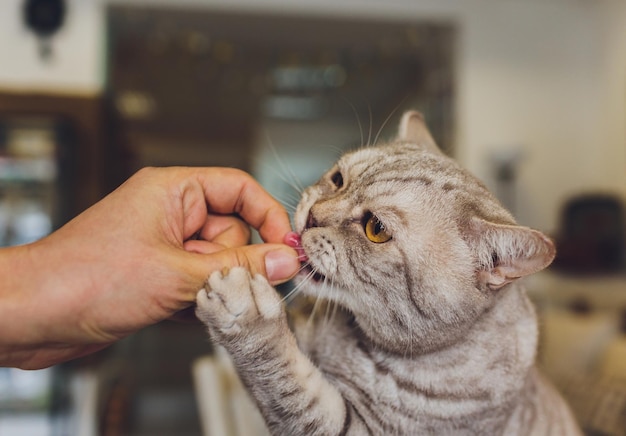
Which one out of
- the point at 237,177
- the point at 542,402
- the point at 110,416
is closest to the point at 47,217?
the point at 110,416

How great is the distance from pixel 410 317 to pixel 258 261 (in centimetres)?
31

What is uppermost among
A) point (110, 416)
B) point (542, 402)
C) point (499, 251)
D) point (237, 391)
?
point (499, 251)

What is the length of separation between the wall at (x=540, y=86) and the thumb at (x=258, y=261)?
3.98m

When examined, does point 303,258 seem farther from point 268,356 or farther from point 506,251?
point 506,251

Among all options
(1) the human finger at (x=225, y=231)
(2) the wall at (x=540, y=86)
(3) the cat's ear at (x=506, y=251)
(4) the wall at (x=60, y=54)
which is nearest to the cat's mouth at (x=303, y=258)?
(1) the human finger at (x=225, y=231)

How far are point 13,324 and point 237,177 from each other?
18.4 inches

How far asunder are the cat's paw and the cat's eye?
39 centimetres

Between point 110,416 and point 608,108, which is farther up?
point 608,108

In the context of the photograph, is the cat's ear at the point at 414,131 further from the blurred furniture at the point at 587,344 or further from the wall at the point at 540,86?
the wall at the point at 540,86

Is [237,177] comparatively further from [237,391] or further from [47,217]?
[47,217]

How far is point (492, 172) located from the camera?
4.83m

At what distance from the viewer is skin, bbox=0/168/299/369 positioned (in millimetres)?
862

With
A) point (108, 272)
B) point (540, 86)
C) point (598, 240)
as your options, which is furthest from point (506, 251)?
point (540, 86)

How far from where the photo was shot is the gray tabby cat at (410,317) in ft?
3.26
